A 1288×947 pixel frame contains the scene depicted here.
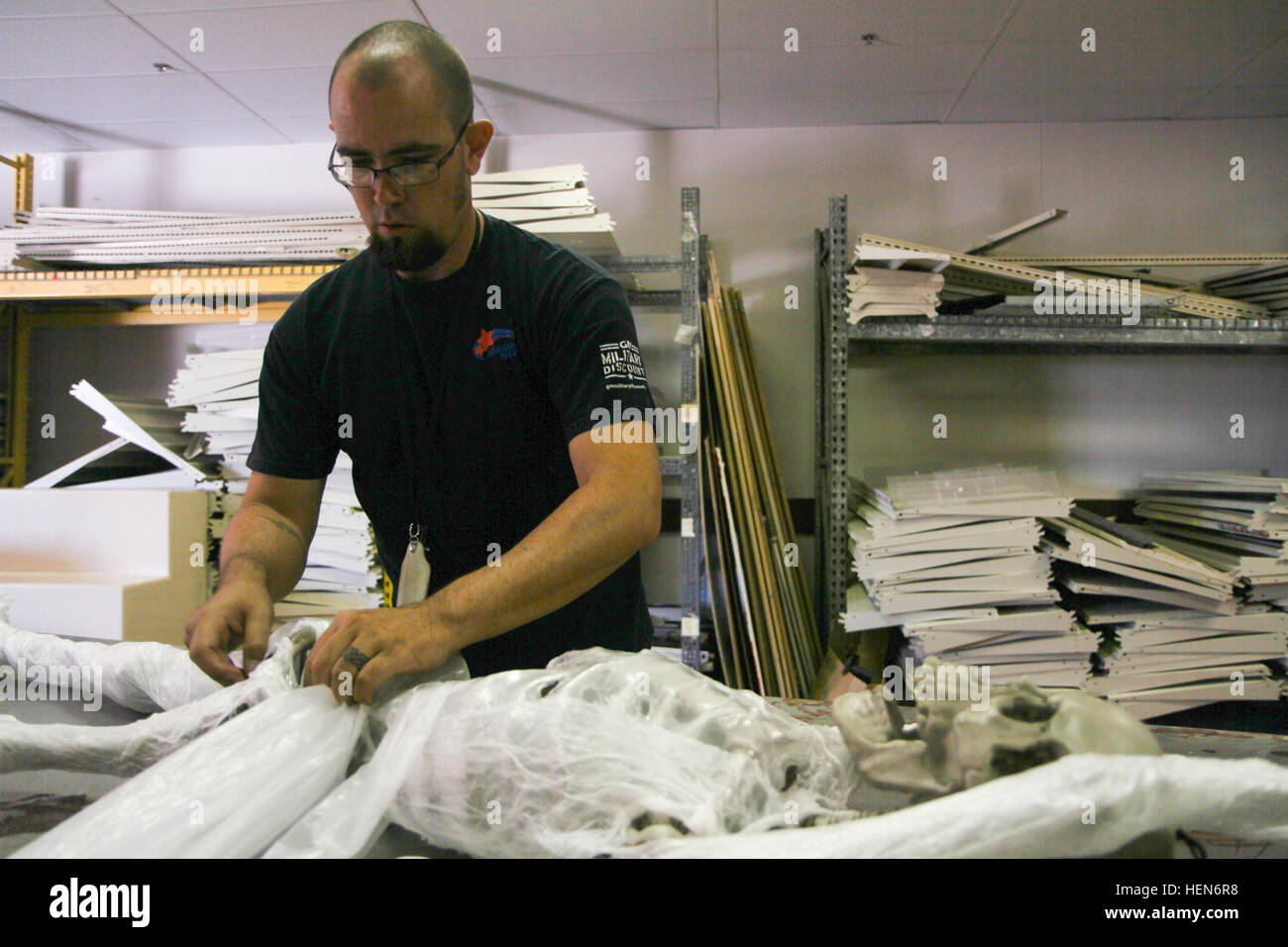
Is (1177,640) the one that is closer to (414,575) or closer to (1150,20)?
(1150,20)

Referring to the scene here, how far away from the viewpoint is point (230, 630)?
3.00 ft

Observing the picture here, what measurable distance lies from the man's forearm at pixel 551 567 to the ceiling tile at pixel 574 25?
1365 millimetres

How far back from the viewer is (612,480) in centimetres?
98

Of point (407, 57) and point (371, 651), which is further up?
point (407, 57)

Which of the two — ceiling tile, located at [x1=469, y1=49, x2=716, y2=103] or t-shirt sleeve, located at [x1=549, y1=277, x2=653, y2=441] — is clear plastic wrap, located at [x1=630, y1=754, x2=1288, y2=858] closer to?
t-shirt sleeve, located at [x1=549, y1=277, x2=653, y2=441]

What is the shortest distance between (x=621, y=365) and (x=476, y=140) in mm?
373

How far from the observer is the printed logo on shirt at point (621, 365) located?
105 centimetres

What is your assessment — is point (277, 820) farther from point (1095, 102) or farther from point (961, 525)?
point (1095, 102)

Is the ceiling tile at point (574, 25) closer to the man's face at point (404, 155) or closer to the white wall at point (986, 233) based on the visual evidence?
the white wall at point (986, 233)

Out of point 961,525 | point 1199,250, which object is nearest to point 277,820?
point 961,525

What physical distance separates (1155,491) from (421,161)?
225 centimetres

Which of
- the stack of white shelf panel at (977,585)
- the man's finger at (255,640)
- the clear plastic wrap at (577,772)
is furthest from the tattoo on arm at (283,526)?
the stack of white shelf panel at (977,585)

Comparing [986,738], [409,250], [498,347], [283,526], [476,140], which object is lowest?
[986,738]

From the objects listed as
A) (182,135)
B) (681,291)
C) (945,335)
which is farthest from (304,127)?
(945,335)
